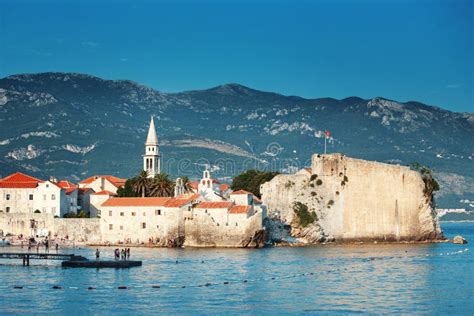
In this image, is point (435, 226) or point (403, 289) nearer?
point (403, 289)

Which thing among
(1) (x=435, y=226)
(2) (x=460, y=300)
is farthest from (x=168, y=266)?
(1) (x=435, y=226)

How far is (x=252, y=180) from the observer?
111 meters

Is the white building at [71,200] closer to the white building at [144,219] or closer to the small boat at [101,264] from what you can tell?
the white building at [144,219]

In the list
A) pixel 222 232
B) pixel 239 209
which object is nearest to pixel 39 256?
pixel 222 232

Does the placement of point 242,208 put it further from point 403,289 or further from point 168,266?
point 403,289

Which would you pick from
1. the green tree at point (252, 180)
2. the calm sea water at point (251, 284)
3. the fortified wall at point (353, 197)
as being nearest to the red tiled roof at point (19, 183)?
the calm sea water at point (251, 284)

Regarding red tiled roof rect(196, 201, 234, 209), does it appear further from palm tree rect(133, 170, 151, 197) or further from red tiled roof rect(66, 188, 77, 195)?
red tiled roof rect(66, 188, 77, 195)

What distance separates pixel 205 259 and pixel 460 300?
2608cm

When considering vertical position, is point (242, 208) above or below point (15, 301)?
above

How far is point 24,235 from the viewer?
297 ft

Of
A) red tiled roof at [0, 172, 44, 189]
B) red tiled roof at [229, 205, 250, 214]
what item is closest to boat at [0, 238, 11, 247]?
red tiled roof at [0, 172, 44, 189]

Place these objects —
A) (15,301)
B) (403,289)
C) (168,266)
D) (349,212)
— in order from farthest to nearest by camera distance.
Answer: (349,212) < (168,266) < (403,289) < (15,301)

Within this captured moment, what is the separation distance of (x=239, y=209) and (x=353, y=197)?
18.2 metres

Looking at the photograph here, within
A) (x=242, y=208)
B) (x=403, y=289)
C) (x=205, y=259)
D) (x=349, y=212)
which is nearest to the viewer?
(x=403, y=289)
